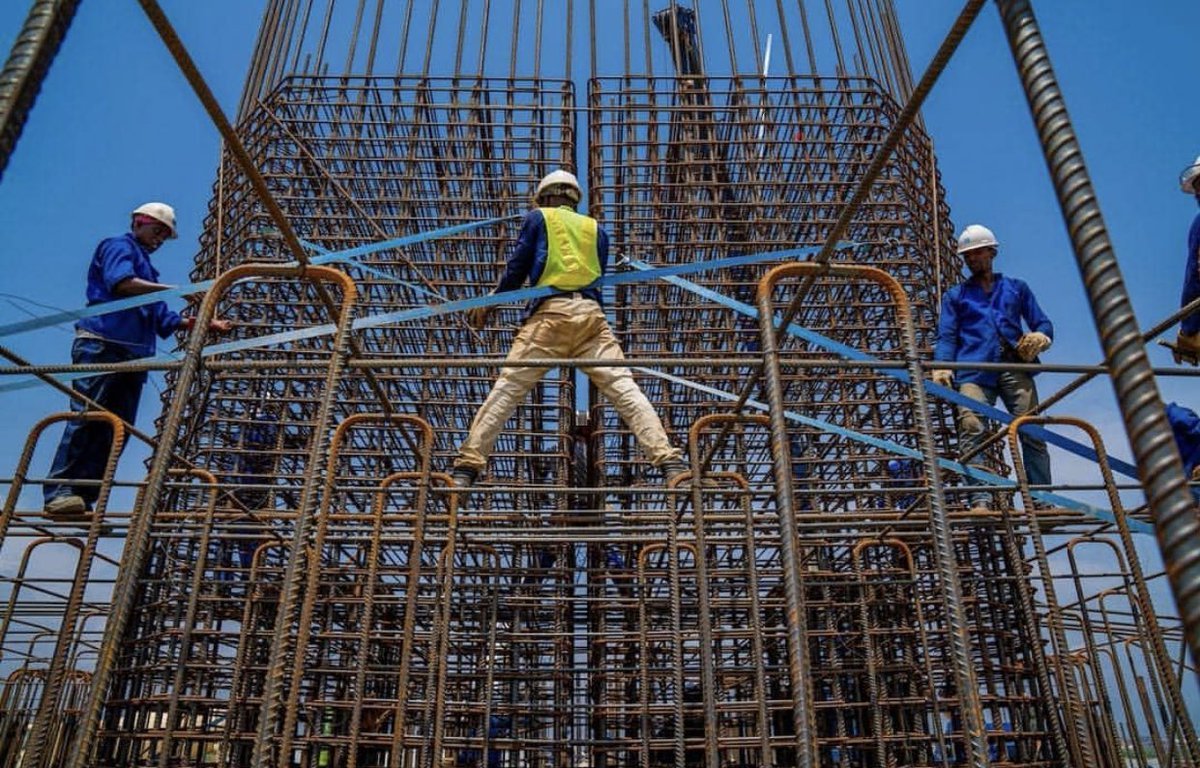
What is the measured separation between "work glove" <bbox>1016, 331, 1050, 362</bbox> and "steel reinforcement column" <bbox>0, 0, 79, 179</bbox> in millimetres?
5806

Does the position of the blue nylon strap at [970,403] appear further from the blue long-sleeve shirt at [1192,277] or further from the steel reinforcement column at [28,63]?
the steel reinforcement column at [28,63]

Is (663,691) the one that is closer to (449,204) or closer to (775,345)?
(449,204)

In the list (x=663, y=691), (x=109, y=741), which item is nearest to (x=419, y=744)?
(x=109, y=741)

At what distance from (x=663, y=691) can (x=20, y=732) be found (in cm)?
645

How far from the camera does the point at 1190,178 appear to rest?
4824mm

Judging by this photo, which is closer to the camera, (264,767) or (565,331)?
(264,767)

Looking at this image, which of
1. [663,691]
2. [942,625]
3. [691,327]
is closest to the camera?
[942,625]

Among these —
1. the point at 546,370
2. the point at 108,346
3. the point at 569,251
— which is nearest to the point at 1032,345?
the point at 569,251

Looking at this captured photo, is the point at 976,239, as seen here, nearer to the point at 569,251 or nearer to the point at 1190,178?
the point at 1190,178

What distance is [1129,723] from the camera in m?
6.04

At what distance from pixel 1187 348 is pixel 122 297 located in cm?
649

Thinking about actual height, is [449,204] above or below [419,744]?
above

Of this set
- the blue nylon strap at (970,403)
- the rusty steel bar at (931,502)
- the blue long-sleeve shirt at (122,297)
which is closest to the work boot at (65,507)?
the blue long-sleeve shirt at (122,297)

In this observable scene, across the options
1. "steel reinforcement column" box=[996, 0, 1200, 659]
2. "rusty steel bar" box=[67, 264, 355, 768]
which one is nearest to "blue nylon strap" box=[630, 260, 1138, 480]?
"rusty steel bar" box=[67, 264, 355, 768]
